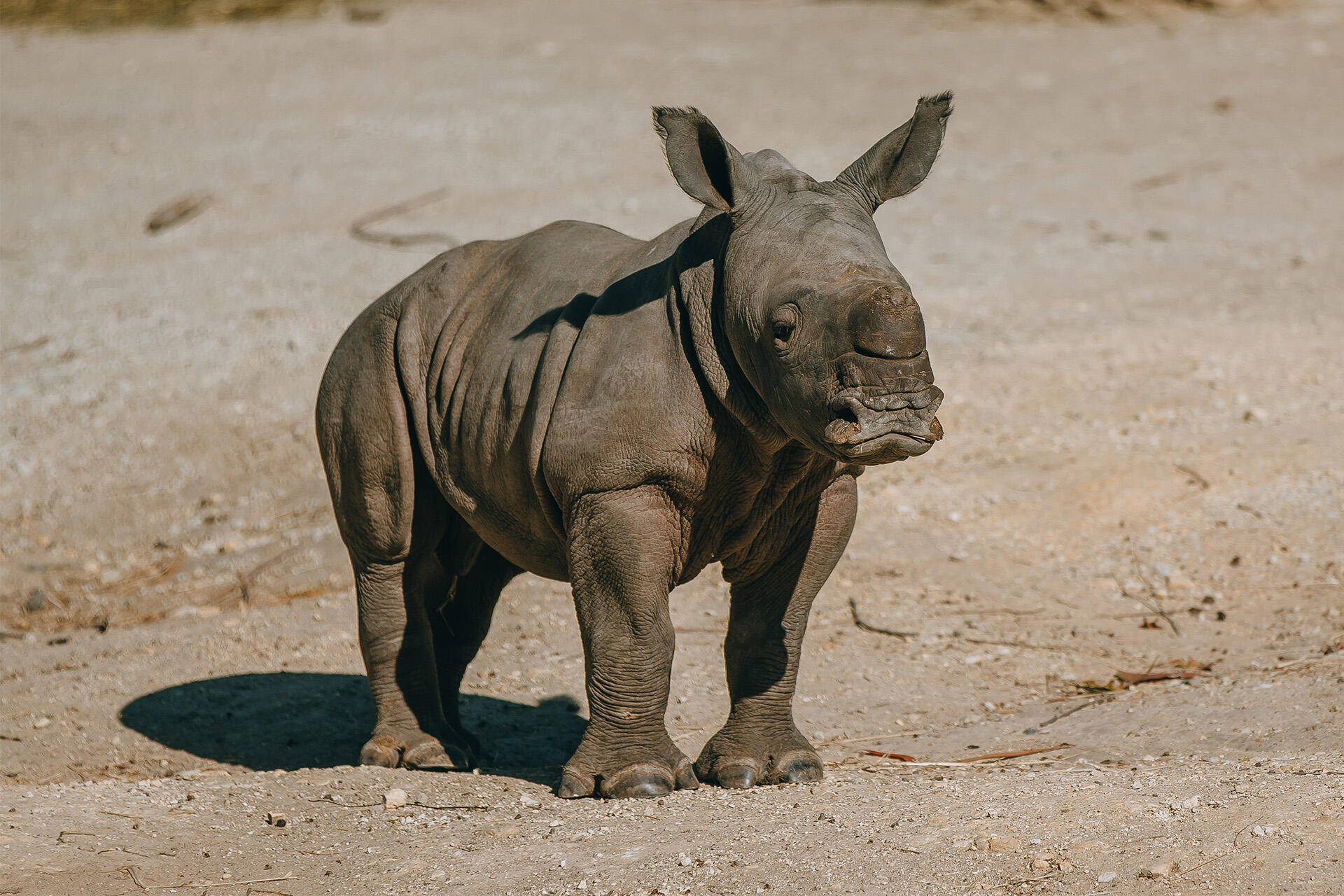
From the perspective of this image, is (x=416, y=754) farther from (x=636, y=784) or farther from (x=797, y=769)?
(x=797, y=769)

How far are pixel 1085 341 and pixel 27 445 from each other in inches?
286

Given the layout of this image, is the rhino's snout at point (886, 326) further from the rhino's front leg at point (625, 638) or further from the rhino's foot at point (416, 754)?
the rhino's foot at point (416, 754)

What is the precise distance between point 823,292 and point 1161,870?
1779 mm

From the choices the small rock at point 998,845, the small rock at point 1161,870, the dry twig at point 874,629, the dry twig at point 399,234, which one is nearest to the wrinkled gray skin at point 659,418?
the small rock at point 998,845

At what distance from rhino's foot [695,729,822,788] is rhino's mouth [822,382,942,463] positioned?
5.27ft

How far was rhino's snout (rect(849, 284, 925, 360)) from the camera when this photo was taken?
4109mm

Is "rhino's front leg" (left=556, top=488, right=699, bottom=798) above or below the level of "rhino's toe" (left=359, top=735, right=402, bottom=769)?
above

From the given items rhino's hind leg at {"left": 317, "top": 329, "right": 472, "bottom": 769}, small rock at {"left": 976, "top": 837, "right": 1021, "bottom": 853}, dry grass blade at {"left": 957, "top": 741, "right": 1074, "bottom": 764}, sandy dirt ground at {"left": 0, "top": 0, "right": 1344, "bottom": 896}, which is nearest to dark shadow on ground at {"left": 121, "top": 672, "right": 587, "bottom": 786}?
sandy dirt ground at {"left": 0, "top": 0, "right": 1344, "bottom": 896}

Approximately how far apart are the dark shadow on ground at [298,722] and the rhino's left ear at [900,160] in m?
2.83

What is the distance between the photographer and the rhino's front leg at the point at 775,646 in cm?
536

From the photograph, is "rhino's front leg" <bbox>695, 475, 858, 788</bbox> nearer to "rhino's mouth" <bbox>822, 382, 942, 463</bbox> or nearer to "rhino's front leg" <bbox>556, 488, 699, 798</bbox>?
"rhino's front leg" <bbox>556, 488, 699, 798</bbox>

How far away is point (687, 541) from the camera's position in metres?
5.04

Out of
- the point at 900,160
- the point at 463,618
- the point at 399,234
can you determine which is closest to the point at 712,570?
the point at 463,618

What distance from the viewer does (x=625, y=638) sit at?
5000mm
